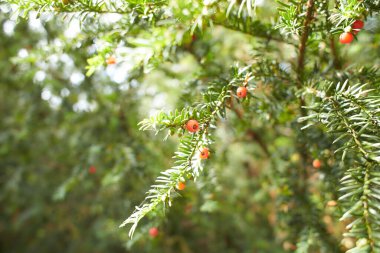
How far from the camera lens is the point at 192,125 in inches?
30.1

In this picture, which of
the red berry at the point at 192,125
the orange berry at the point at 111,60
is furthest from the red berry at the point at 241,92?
the orange berry at the point at 111,60

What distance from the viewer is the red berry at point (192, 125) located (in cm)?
77

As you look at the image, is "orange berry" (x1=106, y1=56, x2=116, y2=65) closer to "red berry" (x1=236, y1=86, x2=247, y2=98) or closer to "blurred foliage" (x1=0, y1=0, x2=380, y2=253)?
"blurred foliage" (x1=0, y1=0, x2=380, y2=253)

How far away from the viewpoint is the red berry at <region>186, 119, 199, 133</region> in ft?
2.51

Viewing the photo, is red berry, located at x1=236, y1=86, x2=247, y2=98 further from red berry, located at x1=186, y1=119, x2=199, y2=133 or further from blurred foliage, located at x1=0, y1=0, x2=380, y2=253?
red berry, located at x1=186, y1=119, x2=199, y2=133

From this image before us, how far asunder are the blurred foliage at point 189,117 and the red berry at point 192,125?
13mm

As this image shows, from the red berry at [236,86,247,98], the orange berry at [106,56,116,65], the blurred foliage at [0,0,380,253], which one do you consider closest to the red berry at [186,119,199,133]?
the blurred foliage at [0,0,380,253]

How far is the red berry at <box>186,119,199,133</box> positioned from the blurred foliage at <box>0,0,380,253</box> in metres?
0.01

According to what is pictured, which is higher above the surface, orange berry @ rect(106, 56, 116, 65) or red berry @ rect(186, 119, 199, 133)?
orange berry @ rect(106, 56, 116, 65)

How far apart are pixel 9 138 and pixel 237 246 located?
65.2 inches

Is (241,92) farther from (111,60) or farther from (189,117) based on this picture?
(111,60)

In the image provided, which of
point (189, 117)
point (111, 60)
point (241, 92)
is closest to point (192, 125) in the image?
point (189, 117)

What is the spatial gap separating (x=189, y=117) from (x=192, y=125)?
0.02m

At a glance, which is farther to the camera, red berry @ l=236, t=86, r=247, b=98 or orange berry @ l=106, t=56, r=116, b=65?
orange berry @ l=106, t=56, r=116, b=65
